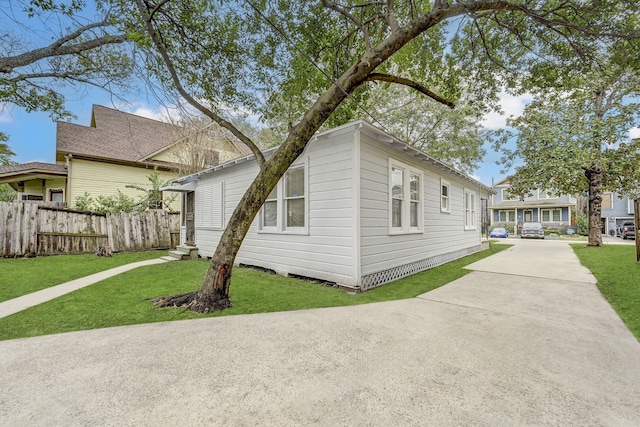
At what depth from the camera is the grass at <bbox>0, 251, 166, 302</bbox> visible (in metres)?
5.29

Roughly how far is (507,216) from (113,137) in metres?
33.3

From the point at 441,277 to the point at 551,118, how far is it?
1162cm

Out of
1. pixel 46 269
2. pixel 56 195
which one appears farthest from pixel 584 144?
pixel 56 195

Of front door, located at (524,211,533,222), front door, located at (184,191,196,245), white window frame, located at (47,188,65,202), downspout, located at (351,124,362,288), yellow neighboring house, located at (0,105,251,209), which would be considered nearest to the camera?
downspout, located at (351,124,362,288)

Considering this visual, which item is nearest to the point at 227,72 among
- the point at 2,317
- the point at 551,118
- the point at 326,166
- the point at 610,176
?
the point at 326,166

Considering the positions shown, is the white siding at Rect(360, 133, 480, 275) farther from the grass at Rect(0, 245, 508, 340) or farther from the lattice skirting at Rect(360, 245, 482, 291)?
the grass at Rect(0, 245, 508, 340)

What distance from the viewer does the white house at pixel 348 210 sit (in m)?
5.21

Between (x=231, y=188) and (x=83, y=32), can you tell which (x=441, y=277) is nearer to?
(x=231, y=188)

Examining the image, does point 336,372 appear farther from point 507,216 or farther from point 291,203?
point 507,216

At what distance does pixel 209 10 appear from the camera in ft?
16.1

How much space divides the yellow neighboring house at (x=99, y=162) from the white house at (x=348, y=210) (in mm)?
7454

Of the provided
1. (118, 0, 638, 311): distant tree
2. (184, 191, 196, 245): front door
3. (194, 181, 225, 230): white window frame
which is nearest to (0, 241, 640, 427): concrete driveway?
(118, 0, 638, 311): distant tree

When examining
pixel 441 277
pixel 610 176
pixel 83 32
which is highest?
pixel 83 32

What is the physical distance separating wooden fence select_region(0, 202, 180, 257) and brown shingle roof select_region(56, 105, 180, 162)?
13.4 feet
